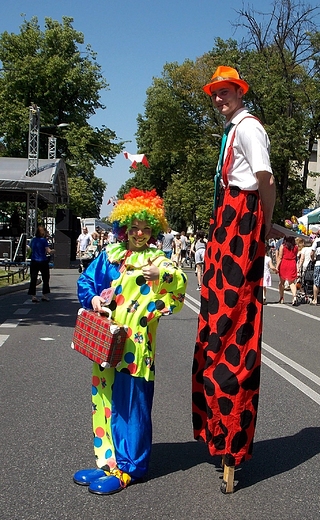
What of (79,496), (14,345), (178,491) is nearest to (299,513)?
(178,491)

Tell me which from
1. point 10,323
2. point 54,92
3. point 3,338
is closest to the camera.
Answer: point 3,338

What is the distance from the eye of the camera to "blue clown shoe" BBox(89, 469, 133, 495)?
376 centimetres

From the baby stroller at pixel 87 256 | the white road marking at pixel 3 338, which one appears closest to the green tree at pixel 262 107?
the baby stroller at pixel 87 256

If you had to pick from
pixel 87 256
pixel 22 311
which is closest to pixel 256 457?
pixel 22 311

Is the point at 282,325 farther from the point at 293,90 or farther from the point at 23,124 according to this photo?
the point at 23,124

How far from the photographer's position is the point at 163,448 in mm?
4633

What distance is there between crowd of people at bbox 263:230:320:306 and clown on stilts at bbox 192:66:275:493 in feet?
37.6

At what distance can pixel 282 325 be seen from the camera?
1199 centimetres

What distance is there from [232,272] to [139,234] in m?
0.59

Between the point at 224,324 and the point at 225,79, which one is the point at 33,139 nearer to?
the point at 225,79

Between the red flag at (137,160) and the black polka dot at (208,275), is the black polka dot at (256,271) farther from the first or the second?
the red flag at (137,160)

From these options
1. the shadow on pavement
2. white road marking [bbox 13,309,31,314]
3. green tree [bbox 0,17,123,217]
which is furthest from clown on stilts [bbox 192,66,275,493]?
green tree [bbox 0,17,123,217]

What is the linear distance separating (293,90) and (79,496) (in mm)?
36557

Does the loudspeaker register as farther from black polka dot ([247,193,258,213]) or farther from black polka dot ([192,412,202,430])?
black polka dot ([247,193,258,213])
